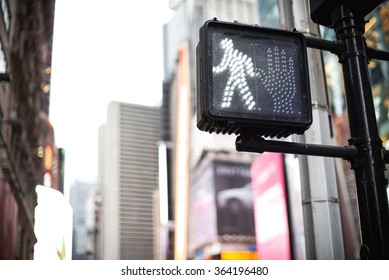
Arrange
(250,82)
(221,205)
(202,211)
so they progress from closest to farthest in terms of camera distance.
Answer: (250,82)
(221,205)
(202,211)

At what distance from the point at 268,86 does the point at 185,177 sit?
193 ft

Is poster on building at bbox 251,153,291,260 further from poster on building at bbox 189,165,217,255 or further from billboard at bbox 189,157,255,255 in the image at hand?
poster on building at bbox 189,165,217,255

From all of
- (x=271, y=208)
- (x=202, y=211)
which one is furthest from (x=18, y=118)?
(x=202, y=211)

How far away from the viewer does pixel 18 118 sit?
1062 inches

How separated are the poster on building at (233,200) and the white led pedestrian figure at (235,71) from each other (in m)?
67.1

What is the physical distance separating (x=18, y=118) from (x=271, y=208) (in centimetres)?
1867

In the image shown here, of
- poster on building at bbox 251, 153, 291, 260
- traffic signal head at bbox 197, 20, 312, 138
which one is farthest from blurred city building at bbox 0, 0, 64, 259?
traffic signal head at bbox 197, 20, 312, 138

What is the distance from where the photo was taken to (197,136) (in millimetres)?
90188

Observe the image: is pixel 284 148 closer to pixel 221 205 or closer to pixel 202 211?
pixel 221 205

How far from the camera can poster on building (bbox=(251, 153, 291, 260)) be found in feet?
37.7

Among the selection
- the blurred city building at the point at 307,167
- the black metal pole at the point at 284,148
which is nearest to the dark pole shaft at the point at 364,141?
the black metal pole at the point at 284,148

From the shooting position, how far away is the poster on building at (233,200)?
7012 cm

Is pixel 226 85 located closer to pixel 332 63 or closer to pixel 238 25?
pixel 238 25
